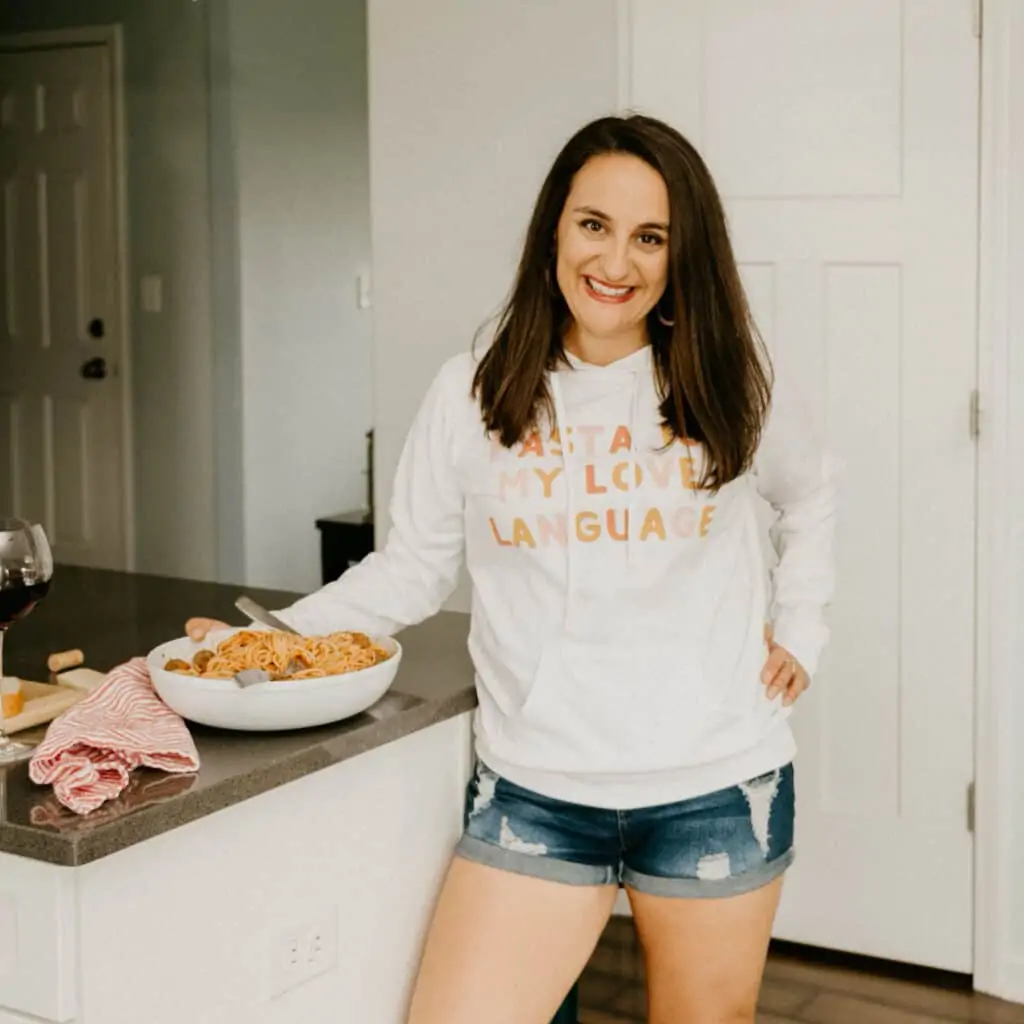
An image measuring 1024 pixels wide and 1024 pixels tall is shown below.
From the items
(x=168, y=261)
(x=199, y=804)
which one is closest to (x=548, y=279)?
(x=199, y=804)

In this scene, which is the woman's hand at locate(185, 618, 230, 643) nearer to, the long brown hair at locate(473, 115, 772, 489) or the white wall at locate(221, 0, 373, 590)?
the long brown hair at locate(473, 115, 772, 489)

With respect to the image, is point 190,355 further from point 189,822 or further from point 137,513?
point 189,822

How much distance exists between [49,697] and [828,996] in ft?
5.63

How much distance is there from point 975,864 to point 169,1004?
6.01 feet

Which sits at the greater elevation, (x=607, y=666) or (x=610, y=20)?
(x=610, y=20)

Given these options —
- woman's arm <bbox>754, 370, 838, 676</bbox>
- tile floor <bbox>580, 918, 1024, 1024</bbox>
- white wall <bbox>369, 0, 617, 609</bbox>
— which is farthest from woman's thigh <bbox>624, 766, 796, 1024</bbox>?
white wall <bbox>369, 0, 617, 609</bbox>

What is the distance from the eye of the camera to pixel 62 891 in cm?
137

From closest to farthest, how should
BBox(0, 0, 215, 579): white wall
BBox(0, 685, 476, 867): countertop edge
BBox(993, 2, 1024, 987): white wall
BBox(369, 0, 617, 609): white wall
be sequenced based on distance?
BBox(0, 685, 476, 867): countertop edge < BBox(993, 2, 1024, 987): white wall < BBox(369, 0, 617, 609): white wall < BBox(0, 0, 215, 579): white wall

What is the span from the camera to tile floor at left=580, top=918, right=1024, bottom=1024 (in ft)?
9.22

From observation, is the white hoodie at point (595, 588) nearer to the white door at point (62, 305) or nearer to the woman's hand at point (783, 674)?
the woman's hand at point (783, 674)

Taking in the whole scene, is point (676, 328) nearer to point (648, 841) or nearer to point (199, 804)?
point (648, 841)

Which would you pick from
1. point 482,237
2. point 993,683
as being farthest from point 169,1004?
point 482,237

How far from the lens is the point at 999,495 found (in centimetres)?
281

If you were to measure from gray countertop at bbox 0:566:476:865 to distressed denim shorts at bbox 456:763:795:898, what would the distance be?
16 cm
